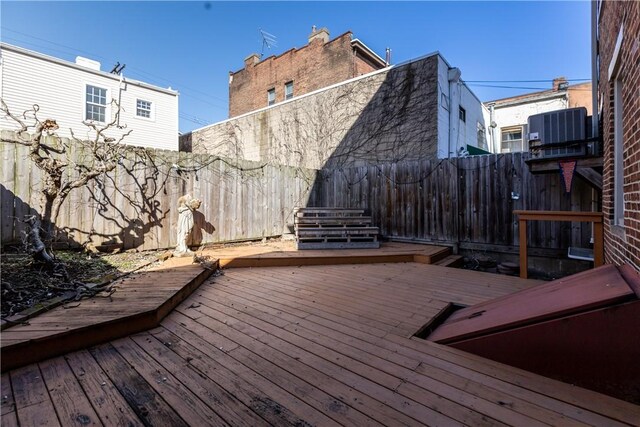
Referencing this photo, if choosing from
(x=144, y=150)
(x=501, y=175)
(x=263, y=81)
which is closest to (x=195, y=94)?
(x=263, y=81)

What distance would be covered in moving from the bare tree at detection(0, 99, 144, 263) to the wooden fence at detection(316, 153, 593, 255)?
455 cm

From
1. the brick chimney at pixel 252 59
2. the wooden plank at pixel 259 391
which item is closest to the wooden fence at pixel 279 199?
the wooden plank at pixel 259 391

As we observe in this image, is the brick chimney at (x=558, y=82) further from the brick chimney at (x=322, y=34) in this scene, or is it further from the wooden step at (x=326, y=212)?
the wooden step at (x=326, y=212)

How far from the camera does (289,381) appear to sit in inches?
60.8

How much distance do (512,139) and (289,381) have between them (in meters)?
13.4

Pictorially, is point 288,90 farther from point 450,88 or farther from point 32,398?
point 32,398

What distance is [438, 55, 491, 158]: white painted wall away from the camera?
678 centimetres

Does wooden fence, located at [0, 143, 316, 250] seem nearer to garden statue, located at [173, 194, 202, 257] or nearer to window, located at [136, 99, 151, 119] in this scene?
garden statue, located at [173, 194, 202, 257]

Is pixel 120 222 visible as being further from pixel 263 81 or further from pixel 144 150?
pixel 263 81

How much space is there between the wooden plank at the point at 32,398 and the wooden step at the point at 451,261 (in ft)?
14.8

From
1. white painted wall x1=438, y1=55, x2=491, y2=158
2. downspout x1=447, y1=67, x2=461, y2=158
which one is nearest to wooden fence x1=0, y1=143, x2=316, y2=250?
white painted wall x1=438, y1=55, x2=491, y2=158

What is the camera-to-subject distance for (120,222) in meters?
4.23

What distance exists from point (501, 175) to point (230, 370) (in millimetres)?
5014

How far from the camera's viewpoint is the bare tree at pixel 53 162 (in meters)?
2.97
